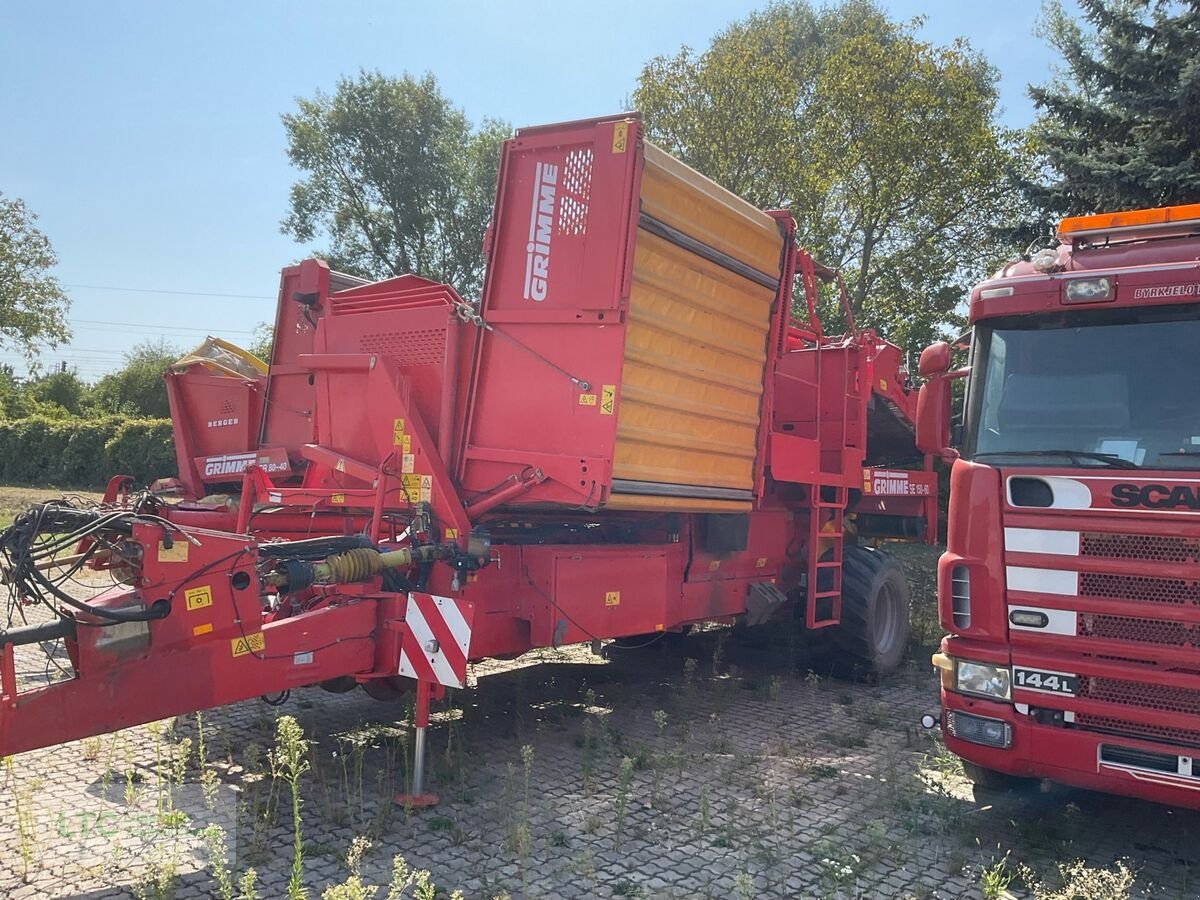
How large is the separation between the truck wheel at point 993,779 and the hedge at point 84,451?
78.6ft

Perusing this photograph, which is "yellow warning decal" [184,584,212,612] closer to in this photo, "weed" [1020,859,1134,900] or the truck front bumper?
the truck front bumper

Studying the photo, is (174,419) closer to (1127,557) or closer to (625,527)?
(625,527)

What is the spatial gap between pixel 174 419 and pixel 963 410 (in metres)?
7.11

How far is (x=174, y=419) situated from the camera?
8.51 metres

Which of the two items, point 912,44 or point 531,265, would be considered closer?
point 531,265

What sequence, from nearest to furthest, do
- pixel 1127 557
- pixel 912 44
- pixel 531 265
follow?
pixel 1127 557 → pixel 531 265 → pixel 912 44

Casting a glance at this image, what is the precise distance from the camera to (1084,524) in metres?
4.00

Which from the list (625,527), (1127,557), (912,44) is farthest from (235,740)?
(912,44)

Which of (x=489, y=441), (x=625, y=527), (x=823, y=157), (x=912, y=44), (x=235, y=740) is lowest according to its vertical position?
(x=235, y=740)

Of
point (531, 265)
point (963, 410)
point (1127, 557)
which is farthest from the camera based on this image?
point (531, 265)

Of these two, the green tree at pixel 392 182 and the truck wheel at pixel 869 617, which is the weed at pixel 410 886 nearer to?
the truck wheel at pixel 869 617

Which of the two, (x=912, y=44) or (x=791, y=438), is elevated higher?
(x=912, y=44)

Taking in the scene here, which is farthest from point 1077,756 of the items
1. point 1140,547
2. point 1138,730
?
point 1140,547

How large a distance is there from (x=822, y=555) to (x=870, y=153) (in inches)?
467
